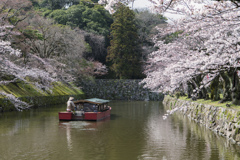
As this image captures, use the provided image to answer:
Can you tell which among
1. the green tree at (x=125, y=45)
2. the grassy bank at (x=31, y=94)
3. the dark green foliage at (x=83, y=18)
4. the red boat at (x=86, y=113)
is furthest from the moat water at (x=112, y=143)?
the dark green foliage at (x=83, y=18)

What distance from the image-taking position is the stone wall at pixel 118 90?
47469 mm

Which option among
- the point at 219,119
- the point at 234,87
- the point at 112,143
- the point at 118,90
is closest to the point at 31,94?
the point at 112,143

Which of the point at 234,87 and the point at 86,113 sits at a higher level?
the point at 234,87

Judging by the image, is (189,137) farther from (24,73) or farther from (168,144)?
(24,73)

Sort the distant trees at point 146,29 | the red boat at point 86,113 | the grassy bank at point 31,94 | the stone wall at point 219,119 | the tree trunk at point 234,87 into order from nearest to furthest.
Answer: the stone wall at point 219,119 < the tree trunk at point 234,87 < the red boat at point 86,113 < the grassy bank at point 31,94 < the distant trees at point 146,29

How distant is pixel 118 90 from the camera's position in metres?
48.8

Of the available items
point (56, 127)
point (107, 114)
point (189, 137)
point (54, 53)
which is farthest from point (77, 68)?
point (189, 137)

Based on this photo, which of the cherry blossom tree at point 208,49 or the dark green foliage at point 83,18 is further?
the dark green foliage at point 83,18

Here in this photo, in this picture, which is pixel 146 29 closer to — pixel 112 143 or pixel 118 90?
pixel 118 90

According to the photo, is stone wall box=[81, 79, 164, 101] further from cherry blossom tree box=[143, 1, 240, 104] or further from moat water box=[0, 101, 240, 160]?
moat water box=[0, 101, 240, 160]

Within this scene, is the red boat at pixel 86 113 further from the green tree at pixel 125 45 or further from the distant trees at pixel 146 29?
the distant trees at pixel 146 29

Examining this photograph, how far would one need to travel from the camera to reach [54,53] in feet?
121

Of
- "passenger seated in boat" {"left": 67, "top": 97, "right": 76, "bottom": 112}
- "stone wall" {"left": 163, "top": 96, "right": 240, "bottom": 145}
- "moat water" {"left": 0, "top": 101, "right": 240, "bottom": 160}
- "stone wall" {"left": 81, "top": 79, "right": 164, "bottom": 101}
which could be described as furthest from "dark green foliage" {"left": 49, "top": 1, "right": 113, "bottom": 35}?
"moat water" {"left": 0, "top": 101, "right": 240, "bottom": 160}

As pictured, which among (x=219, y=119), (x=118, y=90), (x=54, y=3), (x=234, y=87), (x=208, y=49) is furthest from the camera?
(x=54, y=3)
